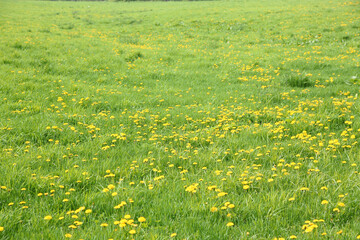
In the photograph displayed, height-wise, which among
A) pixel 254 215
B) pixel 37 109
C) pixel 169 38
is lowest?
pixel 254 215

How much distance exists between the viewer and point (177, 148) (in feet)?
16.6

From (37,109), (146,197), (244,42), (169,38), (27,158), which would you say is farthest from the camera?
(169,38)

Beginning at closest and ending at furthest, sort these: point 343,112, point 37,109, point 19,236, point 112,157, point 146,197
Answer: point 19,236
point 146,197
point 112,157
point 343,112
point 37,109

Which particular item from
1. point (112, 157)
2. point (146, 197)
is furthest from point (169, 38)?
point (146, 197)

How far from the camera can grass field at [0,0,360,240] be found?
317cm

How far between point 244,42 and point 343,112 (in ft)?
39.3

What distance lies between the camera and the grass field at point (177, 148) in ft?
10.4

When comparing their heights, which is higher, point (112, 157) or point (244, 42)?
point (244, 42)

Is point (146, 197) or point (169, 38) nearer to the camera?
point (146, 197)

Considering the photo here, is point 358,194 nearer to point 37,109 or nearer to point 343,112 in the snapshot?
point 343,112

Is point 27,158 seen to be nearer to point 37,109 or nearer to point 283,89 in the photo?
point 37,109

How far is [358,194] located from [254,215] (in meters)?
1.32

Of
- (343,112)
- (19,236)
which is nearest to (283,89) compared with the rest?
(343,112)

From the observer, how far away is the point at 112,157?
4777 millimetres
